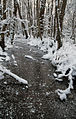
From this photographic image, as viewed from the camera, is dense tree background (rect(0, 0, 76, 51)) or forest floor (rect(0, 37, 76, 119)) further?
dense tree background (rect(0, 0, 76, 51))

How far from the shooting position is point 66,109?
13.3 feet

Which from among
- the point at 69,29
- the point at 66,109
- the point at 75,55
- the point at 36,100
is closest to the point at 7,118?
the point at 36,100

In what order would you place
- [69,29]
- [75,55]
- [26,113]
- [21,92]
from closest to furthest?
[26,113] < [21,92] < [75,55] < [69,29]

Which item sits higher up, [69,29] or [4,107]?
[4,107]

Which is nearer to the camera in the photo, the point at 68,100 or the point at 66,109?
the point at 66,109

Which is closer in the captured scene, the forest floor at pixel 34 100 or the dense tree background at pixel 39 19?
the forest floor at pixel 34 100

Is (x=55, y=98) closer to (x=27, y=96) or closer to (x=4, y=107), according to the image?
(x=27, y=96)

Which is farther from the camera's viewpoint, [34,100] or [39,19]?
[39,19]

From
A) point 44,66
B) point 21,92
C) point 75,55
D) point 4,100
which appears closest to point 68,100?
point 21,92

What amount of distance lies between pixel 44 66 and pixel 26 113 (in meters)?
4.24

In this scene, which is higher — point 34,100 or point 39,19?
point 39,19

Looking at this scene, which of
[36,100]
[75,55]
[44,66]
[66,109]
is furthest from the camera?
[44,66]

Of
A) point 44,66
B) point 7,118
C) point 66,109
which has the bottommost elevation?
point 44,66

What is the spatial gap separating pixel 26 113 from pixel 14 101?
23.8 inches
